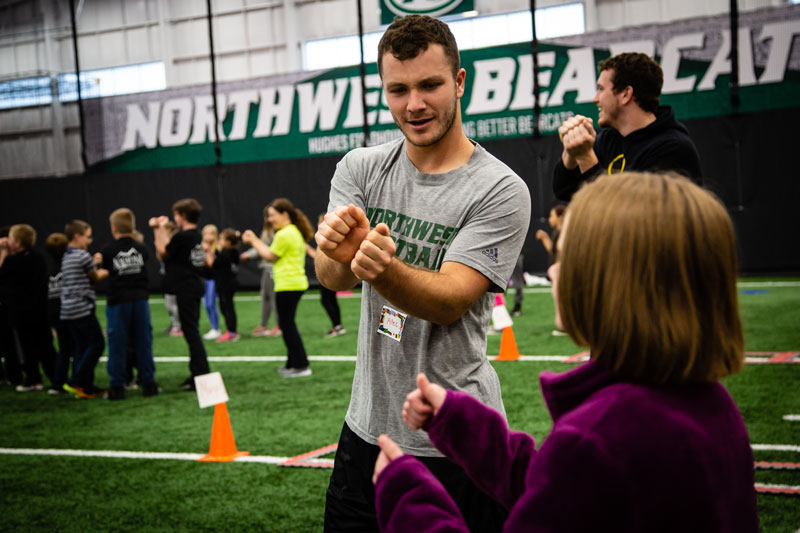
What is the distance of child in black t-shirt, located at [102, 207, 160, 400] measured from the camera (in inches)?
358

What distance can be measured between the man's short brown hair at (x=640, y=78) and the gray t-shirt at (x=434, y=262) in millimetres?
1869

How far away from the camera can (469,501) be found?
8.27 feet

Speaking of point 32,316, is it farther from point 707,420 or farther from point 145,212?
point 145,212

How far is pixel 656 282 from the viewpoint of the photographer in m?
1.45

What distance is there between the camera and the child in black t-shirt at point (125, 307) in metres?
9.09

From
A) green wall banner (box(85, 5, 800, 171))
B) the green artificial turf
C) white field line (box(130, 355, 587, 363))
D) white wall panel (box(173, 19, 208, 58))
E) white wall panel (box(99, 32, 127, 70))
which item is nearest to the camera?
the green artificial turf

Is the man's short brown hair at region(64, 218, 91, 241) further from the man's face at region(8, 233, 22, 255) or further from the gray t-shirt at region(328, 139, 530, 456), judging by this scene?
the gray t-shirt at region(328, 139, 530, 456)

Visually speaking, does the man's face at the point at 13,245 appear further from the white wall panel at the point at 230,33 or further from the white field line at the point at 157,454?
the white wall panel at the point at 230,33

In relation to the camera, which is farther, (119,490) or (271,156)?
(271,156)

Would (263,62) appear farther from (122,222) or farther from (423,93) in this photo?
(423,93)

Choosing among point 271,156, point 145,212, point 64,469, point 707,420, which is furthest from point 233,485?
point 145,212

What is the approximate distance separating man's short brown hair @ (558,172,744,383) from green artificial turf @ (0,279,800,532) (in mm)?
3611

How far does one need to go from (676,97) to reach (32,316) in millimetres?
14281

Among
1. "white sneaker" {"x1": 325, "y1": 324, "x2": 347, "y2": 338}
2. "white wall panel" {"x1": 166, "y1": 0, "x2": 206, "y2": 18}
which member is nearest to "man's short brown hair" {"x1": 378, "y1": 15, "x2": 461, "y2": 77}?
"white sneaker" {"x1": 325, "y1": 324, "x2": 347, "y2": 338}
